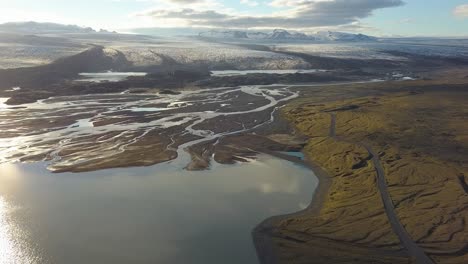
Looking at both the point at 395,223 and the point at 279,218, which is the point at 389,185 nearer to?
the point at 395,223

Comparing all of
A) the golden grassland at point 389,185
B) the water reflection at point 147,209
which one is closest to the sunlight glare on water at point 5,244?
the water reflection at point 147,209

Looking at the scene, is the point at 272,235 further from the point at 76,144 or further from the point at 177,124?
the point at 177,124

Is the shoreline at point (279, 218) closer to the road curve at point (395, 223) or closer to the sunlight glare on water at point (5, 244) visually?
→ the road curve at point (395, 223)


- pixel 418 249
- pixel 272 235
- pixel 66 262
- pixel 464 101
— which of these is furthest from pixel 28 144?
pixel 464 101

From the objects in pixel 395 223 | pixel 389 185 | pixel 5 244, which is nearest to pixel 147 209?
pixel 5 244

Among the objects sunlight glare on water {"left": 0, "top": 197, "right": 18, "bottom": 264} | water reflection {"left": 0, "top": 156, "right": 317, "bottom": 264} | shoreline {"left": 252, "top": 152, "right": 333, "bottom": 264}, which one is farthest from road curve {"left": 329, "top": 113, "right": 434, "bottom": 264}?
sunlight glare on water {"left": 0, "top": 197, "right": 18, "bottom": 264}

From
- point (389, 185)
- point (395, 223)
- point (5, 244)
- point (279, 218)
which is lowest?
point (5, 244)
